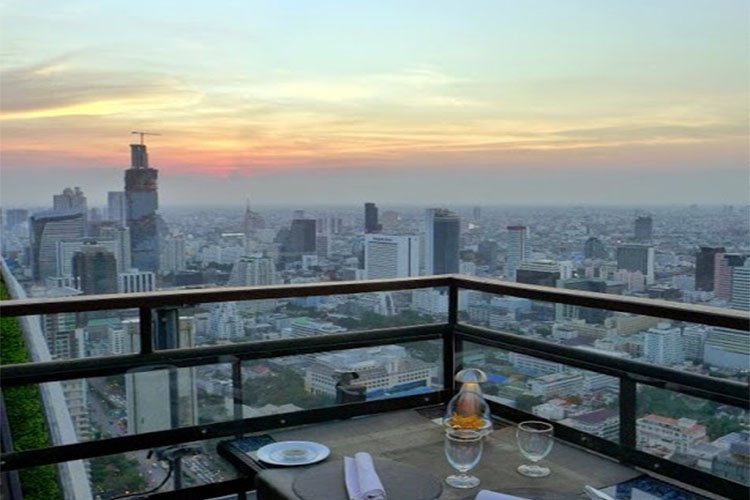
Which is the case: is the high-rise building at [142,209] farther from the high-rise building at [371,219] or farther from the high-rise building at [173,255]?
the high-rise building at [371,219]

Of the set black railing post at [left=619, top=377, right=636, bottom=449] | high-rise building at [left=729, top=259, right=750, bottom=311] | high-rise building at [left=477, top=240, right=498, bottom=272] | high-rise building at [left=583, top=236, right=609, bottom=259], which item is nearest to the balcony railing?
black railing post at [left=619, top=377, right=636, bottom=449]

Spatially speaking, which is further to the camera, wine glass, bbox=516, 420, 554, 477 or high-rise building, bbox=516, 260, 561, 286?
high-rise building, bbox=516, 260, 561, 286

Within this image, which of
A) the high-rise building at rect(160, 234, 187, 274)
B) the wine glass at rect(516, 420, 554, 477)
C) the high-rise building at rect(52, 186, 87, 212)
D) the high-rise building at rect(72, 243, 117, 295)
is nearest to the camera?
the wine glass at rect(516, 420, 554, 477)

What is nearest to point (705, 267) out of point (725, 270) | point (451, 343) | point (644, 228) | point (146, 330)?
point (725, 270)

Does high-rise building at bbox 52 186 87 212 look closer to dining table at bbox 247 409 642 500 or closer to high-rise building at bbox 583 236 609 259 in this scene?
dining table at bbox 247 409 642 500

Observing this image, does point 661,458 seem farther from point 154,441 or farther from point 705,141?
point 705,141

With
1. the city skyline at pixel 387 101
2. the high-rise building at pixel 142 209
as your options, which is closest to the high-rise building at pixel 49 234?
the city skyline at pixel 387 101
